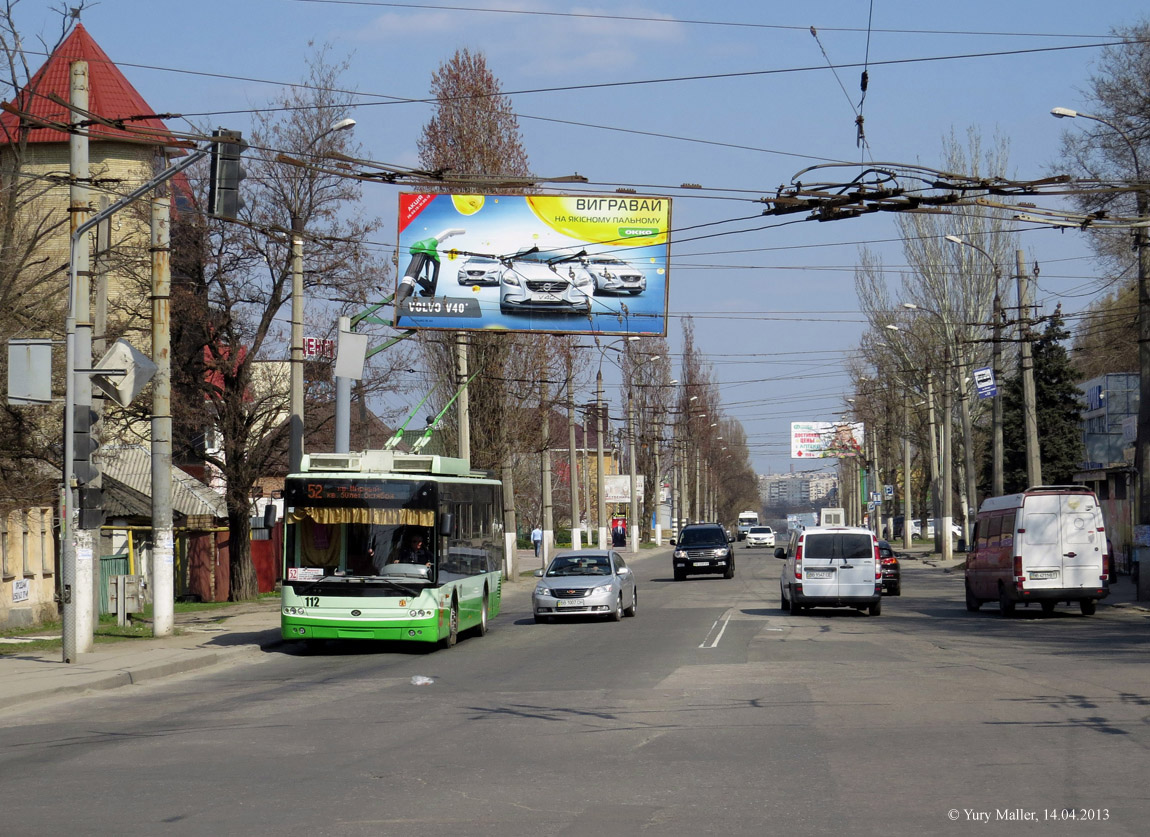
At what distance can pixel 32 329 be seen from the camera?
74.6 feet

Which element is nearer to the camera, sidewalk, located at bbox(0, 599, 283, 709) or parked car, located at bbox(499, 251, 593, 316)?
sidewalk, located at bbox(0, 599, 283, 709)

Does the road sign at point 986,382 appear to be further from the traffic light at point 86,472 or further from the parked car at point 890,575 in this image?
the traffic light at point 86,472

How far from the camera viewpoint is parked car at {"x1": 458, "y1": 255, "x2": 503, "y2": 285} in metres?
34.8

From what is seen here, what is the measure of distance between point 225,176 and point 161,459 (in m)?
6.93

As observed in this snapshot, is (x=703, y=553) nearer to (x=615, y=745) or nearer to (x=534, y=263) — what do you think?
(x=534, y=263)

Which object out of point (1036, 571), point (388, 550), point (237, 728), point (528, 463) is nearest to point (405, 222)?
point (388, 550)

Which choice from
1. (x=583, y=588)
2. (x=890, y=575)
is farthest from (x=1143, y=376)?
(x=583, y=588)

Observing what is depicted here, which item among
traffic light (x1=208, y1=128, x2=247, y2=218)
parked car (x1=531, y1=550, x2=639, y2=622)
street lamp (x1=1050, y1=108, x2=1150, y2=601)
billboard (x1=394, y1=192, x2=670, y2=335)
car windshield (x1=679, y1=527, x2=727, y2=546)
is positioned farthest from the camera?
car windshield (x1=679, y1=527, x2=727, y2=546)

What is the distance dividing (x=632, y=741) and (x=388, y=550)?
10.5 metres

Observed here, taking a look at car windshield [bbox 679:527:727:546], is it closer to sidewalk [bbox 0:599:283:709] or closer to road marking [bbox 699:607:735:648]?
road marking [bbox 699:607:735:648]

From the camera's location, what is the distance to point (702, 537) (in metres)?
48.9

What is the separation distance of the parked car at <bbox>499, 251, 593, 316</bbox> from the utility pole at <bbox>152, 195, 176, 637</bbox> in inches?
516

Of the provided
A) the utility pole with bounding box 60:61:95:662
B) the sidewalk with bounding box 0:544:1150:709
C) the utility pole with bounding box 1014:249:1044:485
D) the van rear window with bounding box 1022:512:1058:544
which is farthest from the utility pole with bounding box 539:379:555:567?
the utility pole with bounding box 60:61:95:662

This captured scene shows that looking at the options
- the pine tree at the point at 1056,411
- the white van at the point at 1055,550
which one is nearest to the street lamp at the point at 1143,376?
the white van at the point at 1055,550
